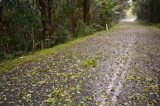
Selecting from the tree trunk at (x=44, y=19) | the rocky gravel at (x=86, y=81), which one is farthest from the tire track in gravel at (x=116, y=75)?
the tree trunk at (x=44, y=19)

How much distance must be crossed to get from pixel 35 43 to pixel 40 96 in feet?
43.5

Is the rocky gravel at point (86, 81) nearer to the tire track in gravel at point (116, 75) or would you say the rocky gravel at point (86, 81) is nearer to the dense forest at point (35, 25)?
the tire track in gravel at point (116, 75)

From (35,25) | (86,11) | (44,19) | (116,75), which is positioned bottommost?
(116,75)

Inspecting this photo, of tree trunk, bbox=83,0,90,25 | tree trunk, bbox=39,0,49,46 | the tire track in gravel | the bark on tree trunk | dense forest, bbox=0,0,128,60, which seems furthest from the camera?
tree trunk, bbox=83,0,90,25

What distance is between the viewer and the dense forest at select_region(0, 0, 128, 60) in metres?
18.6

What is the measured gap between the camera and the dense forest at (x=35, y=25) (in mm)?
18606

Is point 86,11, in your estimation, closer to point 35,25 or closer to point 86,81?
point 35,25

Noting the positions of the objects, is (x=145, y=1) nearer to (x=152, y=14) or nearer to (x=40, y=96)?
(x=152, y=14)

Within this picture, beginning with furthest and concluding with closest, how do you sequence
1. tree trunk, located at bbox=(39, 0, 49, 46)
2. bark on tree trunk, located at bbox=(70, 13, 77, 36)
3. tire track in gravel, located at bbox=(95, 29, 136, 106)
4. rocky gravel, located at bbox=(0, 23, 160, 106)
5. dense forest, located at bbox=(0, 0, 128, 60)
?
bark on tree trunk, located at bbox=(70, 13, 77, 36)
tree trunk, located at bbox=(39, 0, 49, 46)
dense forest, located at bbox=(0, 0, 128, 60)
tire track in gravel, located at bbox=(95, 29, 136, 106)
rocky gravel, located at bbox=(0, 23, 160, 106)

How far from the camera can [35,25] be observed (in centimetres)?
2269

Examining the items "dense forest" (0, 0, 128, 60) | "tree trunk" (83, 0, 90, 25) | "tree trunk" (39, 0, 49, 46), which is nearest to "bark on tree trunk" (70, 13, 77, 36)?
"dense forest" (0, 0, 128, 60)

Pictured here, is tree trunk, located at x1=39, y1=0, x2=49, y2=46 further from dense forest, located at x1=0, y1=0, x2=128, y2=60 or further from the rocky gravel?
the rocky gravel

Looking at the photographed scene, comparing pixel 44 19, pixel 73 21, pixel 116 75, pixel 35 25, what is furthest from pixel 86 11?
pixel 116 75

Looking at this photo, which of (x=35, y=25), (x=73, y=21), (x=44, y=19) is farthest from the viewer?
(x=73, y=21)
